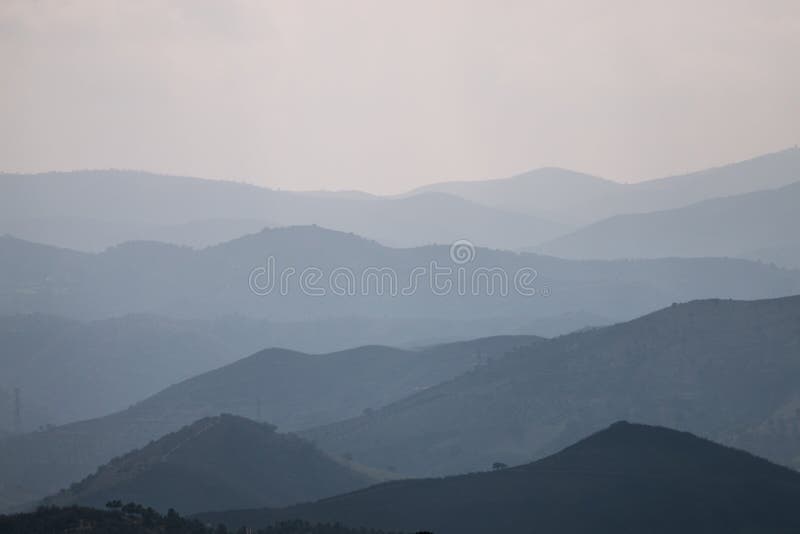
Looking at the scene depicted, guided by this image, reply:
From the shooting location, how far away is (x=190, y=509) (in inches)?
2798

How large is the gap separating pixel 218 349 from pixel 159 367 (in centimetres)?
1582

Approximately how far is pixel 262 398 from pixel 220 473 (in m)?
53.2

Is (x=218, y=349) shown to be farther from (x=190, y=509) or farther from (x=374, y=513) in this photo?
(x=374, y=513)

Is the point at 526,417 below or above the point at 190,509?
above

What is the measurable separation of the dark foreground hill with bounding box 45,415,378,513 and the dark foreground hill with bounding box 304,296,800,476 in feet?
46.7

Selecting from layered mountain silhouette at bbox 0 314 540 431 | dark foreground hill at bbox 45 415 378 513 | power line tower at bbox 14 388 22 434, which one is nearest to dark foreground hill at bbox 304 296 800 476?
dark foreground hill at bbox 45 415 378 513

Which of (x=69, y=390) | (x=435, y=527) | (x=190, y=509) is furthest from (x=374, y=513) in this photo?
(x=69, y=390)

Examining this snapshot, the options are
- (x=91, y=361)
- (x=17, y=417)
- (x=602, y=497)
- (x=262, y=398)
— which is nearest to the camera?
(x=602, y=497)

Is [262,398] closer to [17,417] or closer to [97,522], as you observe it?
[17,417]

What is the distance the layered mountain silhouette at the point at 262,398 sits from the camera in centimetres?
11056

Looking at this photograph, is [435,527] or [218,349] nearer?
[435,527]

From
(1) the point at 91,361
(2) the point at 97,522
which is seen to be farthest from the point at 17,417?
(2) the point at 97,522

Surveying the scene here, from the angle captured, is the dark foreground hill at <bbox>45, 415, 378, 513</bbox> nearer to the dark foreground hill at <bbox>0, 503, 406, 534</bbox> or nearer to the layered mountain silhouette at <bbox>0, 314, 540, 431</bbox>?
the dark foreground hill at <bbox>0, 503, 406, 534</bbox>

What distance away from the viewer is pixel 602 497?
2126 inches
